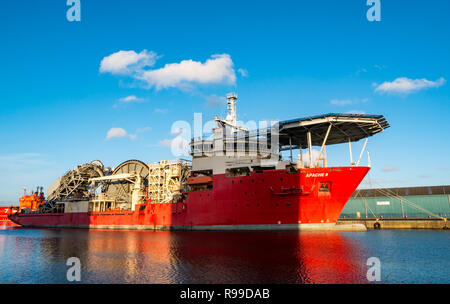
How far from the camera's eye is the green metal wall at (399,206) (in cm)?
4253

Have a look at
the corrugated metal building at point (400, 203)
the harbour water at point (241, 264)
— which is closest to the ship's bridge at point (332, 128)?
the harbour water at point (241, 264)

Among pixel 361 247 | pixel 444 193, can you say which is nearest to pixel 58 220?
pixel 361 247

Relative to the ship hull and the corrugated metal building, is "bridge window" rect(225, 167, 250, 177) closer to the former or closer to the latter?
the ship hull

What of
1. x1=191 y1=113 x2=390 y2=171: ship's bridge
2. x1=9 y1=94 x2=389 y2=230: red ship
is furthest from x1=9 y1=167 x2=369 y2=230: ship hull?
x1=191 y1=113 x2=390 y2=171: ship's bridge

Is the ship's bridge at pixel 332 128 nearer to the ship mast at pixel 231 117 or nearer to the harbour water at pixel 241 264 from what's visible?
the ship mast at pixel 231 117

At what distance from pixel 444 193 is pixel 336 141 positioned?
75.2 ft

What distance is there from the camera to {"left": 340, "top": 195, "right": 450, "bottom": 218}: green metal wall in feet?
140

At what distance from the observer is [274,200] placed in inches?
1101

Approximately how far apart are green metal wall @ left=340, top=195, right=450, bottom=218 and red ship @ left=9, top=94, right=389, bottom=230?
1727cm

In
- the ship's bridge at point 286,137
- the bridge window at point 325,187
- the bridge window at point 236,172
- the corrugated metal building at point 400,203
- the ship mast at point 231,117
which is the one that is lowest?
the corrugated metal building at point 400,203

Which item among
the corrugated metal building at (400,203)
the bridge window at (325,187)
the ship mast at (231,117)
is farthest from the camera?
the corrugated metal building at (400,203)

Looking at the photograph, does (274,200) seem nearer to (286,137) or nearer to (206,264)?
(286,137)

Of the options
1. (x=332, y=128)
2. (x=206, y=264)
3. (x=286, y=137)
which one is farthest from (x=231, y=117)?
(x=206, y=264)
